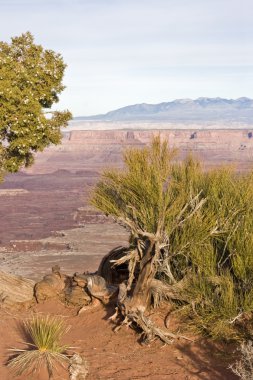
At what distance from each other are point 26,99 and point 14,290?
6.04 meters

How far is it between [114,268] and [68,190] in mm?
145886

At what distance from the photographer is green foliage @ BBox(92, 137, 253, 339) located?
13.5m

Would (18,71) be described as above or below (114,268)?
above

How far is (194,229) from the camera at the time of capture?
1408cm

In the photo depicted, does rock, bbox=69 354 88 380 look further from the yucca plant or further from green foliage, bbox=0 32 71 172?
green foliage, bbox=0 32 71 172

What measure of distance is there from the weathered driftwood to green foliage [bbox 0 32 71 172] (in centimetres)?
366

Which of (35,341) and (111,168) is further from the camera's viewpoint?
(111,168)

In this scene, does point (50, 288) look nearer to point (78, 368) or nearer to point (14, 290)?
point (14, 290)

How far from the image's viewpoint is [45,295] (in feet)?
58.7

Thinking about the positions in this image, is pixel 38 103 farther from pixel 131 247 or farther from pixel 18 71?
pixel 131 247

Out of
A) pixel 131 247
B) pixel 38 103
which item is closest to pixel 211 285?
pixel 131 247

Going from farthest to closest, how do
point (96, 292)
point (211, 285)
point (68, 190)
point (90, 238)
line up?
point (68, 190)
point (90, 238)
point (96, 292)
point (211, 285)

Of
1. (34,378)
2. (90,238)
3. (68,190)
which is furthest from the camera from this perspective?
(68,190)

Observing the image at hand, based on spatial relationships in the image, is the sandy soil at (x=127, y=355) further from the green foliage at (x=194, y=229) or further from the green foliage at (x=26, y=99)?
the green foliage at (x=26, y=99)
